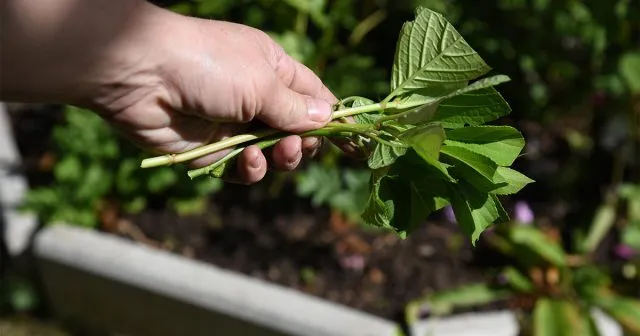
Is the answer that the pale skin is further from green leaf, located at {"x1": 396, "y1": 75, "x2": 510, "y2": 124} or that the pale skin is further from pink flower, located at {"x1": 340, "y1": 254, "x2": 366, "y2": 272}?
pink flower, located at {"x1": 340, "y1": 254, "x2": 366, "y2": 272}

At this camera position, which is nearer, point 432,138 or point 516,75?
point 432,138

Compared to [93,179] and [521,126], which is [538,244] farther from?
[93,179]

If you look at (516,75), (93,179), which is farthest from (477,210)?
(93,179)

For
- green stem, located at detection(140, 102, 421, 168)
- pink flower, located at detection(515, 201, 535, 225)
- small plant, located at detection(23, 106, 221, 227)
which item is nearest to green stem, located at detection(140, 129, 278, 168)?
green stem, located at detection(140, 102, 421, 168)

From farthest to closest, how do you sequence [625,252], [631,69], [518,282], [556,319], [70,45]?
[625,252] → [631,69] → [518,282] → [556,319] → [70,45]

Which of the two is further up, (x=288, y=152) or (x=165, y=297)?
(x=288, y=152)

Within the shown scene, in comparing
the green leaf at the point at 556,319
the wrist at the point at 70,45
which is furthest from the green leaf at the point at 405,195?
the green leaf at the point at 556,319

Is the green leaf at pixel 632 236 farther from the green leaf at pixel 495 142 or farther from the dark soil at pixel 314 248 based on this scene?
the green leaf at pixel 495 142
